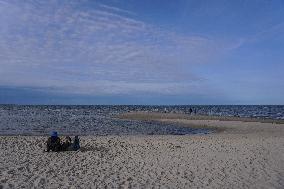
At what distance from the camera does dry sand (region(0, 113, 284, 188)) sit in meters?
11.0

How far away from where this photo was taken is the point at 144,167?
13.5 metres

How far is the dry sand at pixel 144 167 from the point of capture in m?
11.0

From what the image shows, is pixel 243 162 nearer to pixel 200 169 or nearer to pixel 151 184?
pixel 200 169

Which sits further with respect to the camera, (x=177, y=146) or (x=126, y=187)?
(x=177, y=146)

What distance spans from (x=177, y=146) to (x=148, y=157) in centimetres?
438

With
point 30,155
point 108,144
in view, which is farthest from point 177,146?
point 30,155

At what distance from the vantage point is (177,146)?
20016mm

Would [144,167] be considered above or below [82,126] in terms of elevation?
below

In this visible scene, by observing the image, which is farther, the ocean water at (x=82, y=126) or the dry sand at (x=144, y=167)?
the ocean water at (x=82, y=126)

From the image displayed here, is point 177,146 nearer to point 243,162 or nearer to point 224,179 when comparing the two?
point 243,162

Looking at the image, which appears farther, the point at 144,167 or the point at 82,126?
the point at 82,126

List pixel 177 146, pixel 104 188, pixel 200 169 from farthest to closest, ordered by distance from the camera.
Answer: pixel 177 146 → pixel 200 169 → pixel 104 188

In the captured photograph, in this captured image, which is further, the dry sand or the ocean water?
the ocean water

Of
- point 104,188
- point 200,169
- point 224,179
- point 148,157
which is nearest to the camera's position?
point 104,188
